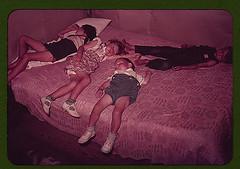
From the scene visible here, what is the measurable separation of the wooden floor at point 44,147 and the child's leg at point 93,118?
0.64ft

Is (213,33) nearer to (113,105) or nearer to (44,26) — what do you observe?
(113,105)

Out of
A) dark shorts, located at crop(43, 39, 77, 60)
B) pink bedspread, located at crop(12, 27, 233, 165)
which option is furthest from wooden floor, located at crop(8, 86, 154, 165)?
dark shorts, located at crop(43, 39, 77, 60)

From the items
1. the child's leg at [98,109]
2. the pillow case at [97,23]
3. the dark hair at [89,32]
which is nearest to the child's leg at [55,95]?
the child's leg at [98,109]

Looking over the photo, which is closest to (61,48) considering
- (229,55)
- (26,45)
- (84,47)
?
(84,47)

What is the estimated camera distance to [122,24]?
307 centimetres

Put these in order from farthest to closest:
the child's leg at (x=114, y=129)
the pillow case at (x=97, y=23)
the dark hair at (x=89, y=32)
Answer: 1. the pillow case at (x=97, y=23)
2. the dark hair at (x=89, y=32)
3. the child's leg at (x=114, y=129)

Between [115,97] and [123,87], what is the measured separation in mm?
134

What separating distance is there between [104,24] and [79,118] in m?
1.67

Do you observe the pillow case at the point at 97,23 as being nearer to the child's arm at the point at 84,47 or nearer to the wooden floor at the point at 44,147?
the child's arm at the point at 84,47

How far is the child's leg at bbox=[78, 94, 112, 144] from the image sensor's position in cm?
175

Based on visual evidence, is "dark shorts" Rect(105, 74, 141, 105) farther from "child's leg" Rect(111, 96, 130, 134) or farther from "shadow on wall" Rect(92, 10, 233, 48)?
"shadow on wall" Rect(92, 10, 233, 48)

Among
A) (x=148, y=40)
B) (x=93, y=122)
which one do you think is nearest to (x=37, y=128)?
(x=93, y=122)

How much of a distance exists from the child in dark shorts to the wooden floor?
7.5 inches

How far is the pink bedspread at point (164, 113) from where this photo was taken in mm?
1537
